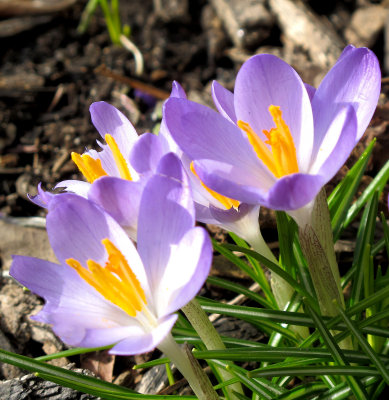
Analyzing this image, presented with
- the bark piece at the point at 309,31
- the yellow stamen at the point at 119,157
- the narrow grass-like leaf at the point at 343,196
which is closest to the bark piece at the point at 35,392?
the yellow stamen at the point at 119,157

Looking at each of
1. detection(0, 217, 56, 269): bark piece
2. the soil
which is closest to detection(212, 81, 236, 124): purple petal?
detection(0, 217, 56, 269): bark piece

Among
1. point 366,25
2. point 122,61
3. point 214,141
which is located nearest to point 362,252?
point 214,141

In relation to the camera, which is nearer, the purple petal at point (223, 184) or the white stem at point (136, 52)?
the purple petal at point (223, 184)

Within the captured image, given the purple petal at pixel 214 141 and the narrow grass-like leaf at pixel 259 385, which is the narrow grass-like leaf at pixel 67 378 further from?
the purple petal at pixel 214 141

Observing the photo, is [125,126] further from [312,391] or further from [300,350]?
[312,391]

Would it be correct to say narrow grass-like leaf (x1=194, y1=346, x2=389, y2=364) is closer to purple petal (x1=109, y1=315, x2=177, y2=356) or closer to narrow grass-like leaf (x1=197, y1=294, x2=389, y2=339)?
narrow grass-like leaf (x1=197, y1=294, x2=389, y2=339)

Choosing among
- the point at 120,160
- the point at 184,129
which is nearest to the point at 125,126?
the point at 120,160
